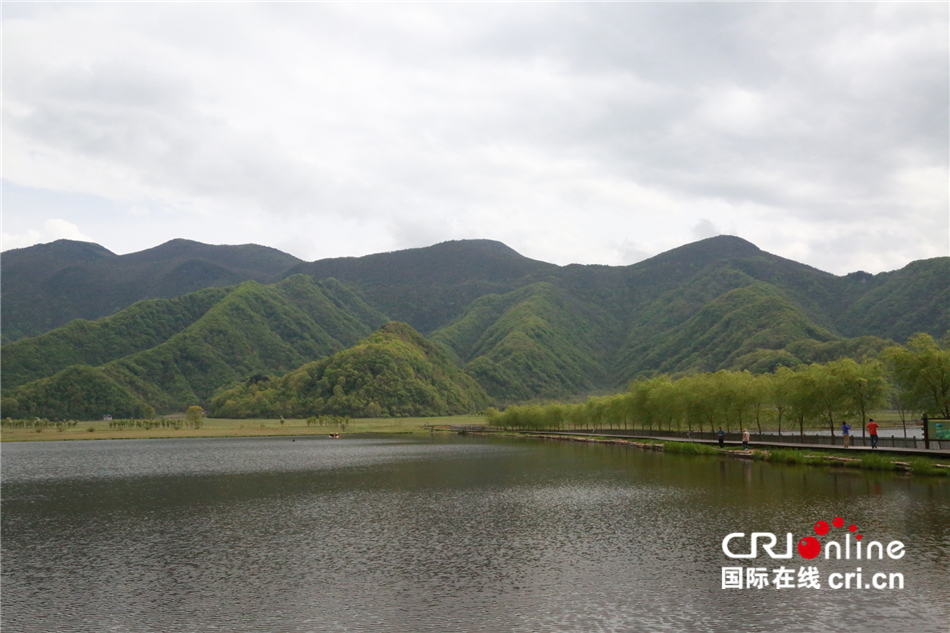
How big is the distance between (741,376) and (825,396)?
24.0 m

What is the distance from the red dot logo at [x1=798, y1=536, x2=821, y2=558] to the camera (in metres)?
32.1

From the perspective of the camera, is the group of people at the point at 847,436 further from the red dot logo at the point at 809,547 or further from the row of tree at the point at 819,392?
the red dot logo at the point at 809,547

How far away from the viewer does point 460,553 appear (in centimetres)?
3503

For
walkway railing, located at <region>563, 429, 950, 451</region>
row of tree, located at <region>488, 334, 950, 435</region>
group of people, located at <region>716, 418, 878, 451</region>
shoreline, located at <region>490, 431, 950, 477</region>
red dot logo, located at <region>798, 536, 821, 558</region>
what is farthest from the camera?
row of tree, located at <region>488, 334, 950, 435</region>

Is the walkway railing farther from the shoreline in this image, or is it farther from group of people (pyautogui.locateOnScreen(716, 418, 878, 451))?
the shoreline

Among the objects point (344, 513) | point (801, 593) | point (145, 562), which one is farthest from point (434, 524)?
point (801, 593)

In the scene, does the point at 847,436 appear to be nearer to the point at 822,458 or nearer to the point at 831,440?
the point at 831,440

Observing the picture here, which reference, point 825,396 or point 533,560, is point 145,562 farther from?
point 825,396

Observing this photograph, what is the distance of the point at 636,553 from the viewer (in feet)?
111

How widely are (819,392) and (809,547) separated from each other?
175ft

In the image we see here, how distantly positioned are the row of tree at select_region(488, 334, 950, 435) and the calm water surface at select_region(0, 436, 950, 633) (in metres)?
17.4

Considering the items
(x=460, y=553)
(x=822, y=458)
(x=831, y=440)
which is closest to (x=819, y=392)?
(x=831, y=440)

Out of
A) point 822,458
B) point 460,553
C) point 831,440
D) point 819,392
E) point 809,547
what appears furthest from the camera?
point 819,392

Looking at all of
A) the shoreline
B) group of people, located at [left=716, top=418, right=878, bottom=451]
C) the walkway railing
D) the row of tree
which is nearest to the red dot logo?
the shoreline
